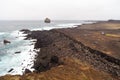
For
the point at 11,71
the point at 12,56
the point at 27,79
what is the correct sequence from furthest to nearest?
the point at 12,56
the point at 11,71
the point at 27,79

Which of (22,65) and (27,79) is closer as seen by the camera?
(27,79)

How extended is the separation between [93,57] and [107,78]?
9.20 metres

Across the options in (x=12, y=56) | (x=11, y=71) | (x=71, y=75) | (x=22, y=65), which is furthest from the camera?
(x=12, y=56)

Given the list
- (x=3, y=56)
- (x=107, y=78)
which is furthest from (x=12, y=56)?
(x=107, y=78)

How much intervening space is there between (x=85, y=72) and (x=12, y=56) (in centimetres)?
2185

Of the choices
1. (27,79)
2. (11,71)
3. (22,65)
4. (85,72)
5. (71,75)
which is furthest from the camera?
(22,65)

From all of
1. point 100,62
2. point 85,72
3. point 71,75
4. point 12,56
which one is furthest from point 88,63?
point 12,56

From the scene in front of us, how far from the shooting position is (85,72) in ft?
77.4

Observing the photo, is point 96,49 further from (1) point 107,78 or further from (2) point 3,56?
(2) point 3,56

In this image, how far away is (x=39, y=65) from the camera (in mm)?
29547

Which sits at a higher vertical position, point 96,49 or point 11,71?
point 96,49

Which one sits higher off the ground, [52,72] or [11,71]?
[52,72]

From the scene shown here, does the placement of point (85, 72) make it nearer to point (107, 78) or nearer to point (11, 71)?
point (107, 78)

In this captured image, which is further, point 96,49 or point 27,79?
point 96,49
